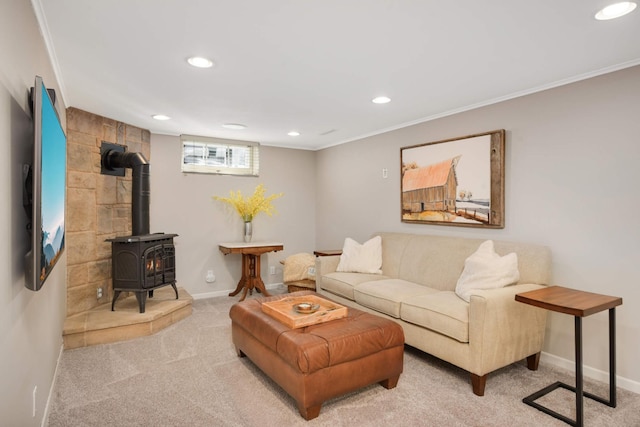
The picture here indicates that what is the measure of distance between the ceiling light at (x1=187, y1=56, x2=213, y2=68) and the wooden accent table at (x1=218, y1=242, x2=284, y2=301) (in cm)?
266

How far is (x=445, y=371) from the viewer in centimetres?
285

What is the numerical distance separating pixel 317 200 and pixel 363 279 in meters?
2.32

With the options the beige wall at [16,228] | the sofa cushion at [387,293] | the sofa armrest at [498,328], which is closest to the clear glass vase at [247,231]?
the sofa cushion at [387,293]

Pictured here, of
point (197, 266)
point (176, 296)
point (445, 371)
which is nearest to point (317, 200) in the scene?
point (197, 266)

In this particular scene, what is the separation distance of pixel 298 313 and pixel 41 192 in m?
1.72

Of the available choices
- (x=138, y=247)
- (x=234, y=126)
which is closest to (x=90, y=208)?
(x=138, y=247)

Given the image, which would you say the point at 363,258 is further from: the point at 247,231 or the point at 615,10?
the point at 615,10

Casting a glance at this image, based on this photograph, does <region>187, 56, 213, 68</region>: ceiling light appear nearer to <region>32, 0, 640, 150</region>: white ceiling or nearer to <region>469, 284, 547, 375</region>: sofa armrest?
<region>32, 0, 640, 150</region>: white ceiling

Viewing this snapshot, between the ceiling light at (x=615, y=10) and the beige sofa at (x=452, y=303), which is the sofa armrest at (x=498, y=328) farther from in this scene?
the ceiling light at (x=615, y=10)

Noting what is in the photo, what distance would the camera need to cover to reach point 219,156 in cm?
525

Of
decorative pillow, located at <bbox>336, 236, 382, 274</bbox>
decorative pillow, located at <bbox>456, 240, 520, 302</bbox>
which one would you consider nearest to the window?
decorative pillow, located at <bbox>336, 236, 382, 274</bbox>

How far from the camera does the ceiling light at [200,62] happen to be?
2.39 m

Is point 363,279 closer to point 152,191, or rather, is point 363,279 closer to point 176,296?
point 176,296

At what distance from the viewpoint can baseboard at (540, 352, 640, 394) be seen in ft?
8.21
